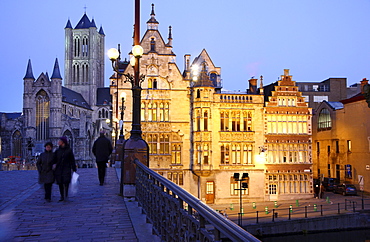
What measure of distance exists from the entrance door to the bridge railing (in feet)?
93.1

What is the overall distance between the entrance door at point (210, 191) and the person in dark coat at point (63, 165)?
26.8 metres

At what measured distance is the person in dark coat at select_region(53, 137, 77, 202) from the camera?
10.8 metres

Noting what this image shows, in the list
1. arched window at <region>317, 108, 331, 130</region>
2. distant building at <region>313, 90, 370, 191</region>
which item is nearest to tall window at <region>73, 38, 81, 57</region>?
distant building at <region>313, 90, 370, 191</region>

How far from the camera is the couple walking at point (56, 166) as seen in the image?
10703 millimetres

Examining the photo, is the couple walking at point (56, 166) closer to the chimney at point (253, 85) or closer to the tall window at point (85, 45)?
the chimney at point (253, 85)

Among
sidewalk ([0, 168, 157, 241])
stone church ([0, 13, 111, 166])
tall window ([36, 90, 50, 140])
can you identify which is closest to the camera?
sidewalk ([0, 168, 157, 241])

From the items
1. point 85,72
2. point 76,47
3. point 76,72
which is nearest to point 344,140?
point 85,72

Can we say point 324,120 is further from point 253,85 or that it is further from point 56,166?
point 56,166

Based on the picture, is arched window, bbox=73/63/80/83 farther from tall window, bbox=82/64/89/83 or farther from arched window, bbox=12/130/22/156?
arched window, bbox=12/130/22/156

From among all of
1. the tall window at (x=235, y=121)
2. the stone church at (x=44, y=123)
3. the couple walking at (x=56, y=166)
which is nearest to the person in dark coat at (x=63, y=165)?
the couple walking at (x=56, y=166)

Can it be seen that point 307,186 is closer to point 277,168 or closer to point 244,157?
point 277,168

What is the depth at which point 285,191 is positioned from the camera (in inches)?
1496

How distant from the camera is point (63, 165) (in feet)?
35.7

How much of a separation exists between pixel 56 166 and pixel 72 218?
2546mm
